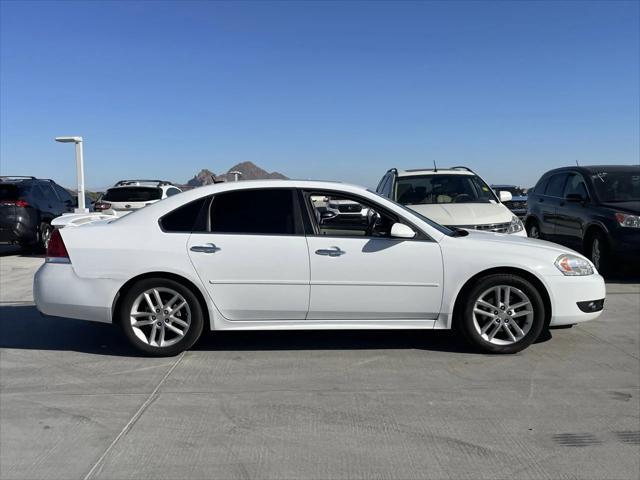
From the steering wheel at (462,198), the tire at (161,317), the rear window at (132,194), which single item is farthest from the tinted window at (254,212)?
the rear window at (132,194)

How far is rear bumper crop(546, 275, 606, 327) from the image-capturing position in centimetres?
513

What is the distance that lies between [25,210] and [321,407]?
10332 millimetres

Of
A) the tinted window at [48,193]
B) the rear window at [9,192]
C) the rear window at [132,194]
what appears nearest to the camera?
the rear window at [9,192]

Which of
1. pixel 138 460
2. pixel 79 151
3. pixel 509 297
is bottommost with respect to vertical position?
pixel 138 460

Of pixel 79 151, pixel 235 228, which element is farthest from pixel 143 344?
pixel 79 151

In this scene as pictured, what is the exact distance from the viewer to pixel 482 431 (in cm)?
371

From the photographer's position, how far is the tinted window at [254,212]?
17.1ft

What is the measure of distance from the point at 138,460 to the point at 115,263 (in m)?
2.12

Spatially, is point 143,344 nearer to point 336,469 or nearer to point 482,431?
point 336,469

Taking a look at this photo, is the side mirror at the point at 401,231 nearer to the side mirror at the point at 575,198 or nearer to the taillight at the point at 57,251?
the taillight at the point at 57,251

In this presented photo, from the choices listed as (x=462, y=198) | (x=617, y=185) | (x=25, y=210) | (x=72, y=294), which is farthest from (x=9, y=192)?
(x=617, y=185)

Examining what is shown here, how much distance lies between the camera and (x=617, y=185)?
950cm

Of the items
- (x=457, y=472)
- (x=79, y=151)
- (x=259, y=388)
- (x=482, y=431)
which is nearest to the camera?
(x=457, y=472)

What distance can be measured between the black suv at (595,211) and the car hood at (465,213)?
5.51 feet
